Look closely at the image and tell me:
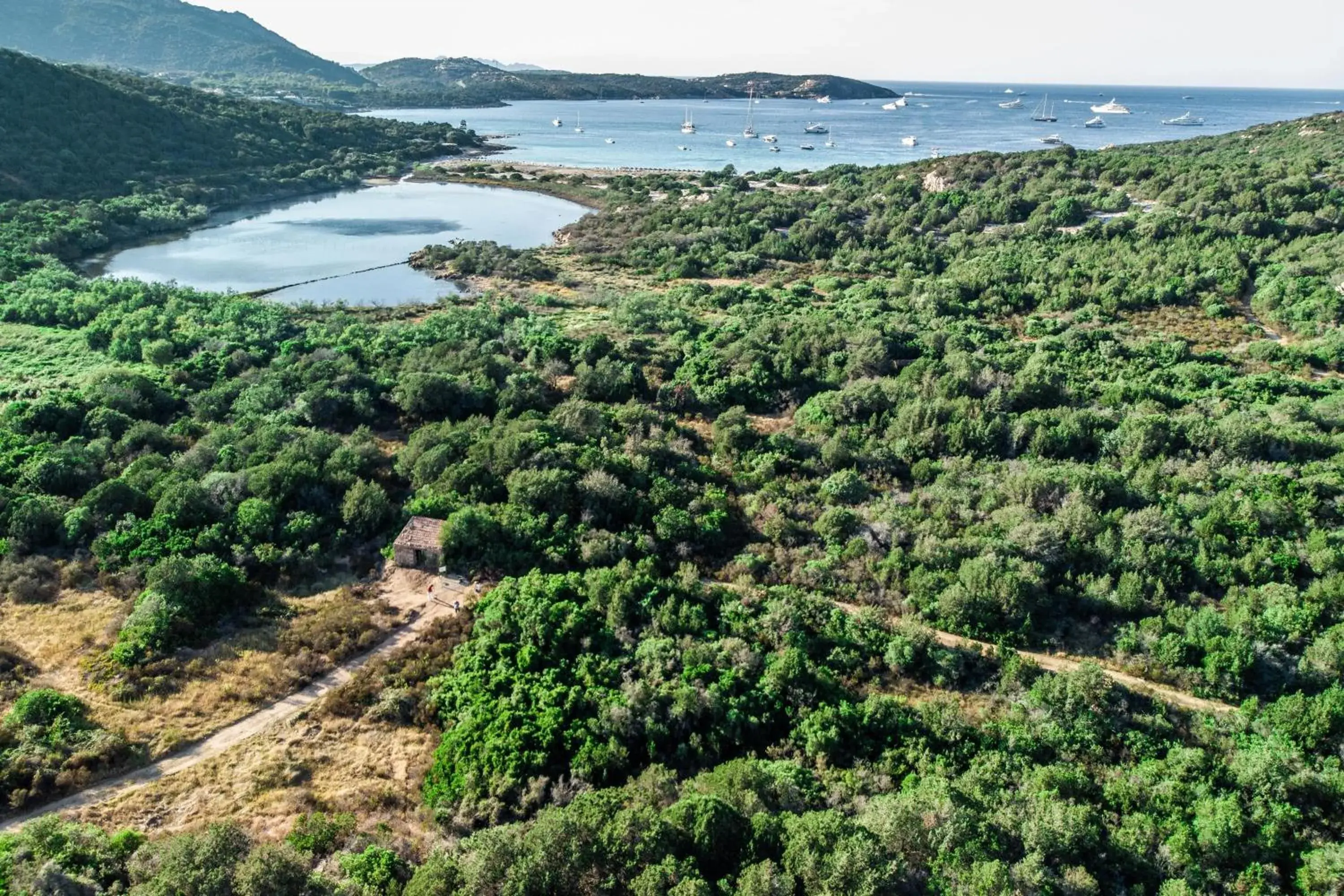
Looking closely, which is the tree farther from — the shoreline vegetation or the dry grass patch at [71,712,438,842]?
the dry grass patch at [71,712,438,842]

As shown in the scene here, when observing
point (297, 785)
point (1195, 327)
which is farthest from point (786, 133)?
point (297, 785)

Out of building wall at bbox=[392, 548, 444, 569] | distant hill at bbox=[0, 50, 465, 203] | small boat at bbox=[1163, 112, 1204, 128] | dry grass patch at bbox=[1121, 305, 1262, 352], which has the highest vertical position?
small boat at bbox=[1163, 112, 1204, 128]

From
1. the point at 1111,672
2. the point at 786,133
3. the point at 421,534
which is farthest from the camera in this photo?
the point at 786,133

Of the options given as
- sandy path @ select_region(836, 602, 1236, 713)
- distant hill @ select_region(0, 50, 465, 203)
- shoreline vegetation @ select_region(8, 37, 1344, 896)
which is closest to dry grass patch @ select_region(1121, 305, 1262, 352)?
shoreline vegetation @ select_region(8, 37, 1344, 896)

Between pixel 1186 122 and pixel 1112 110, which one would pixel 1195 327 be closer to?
pixel 1186 122

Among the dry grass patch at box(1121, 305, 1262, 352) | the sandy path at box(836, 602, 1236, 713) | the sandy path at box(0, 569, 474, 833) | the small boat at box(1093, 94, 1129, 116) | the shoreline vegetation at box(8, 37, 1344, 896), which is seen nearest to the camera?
the shoreline vegetation at box(8, 37, 1344, 896)

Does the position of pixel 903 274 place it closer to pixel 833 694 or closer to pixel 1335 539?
pixel 1335 539

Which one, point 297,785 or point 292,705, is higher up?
point 292,705
